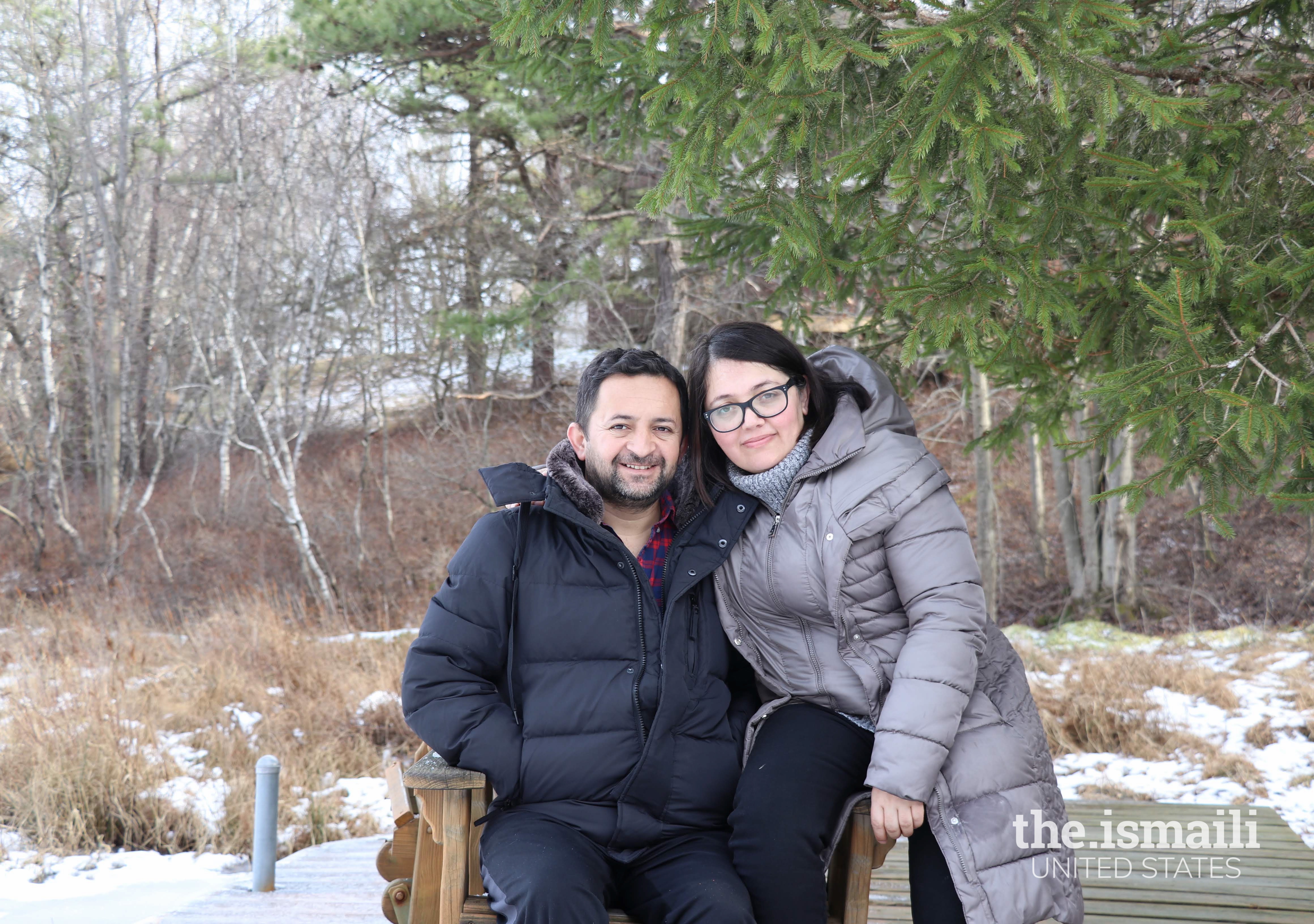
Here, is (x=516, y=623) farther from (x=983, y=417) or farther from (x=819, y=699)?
(x=983, y=417)

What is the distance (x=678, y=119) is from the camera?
273cm

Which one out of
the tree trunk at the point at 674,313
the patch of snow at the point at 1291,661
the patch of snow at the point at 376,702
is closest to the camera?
the patch of snow at the point at 376,702

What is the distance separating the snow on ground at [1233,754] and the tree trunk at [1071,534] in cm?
307

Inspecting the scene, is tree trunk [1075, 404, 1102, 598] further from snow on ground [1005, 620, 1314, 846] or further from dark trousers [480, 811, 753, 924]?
dark trousers [480, 811, 753, 924]

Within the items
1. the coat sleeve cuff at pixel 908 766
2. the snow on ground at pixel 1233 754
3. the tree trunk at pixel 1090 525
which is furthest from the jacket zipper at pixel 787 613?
the tree trunk at pixel 1090 525

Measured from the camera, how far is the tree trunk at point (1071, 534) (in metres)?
9.59

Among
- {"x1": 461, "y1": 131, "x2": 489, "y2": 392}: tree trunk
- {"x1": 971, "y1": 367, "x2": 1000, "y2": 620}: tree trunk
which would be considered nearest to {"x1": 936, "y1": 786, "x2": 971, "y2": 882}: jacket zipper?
{"x1": 971, "y1": 367, "x2": 1000, "y2": 620}: tree trunk

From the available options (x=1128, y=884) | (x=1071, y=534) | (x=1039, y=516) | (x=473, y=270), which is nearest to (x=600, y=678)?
(x=1128, y=884)

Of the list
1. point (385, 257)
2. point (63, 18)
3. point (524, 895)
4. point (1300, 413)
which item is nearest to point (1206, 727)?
point (1300, 413)

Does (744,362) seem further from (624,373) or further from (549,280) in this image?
(549,280)

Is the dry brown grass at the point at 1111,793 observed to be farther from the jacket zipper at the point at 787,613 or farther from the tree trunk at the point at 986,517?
the tree trunk at the point at 986,517

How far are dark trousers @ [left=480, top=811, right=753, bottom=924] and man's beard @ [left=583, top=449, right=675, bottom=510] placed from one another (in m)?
0.75

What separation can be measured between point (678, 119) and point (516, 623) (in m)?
1.53

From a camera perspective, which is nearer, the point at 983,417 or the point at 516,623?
the point at 516,623
